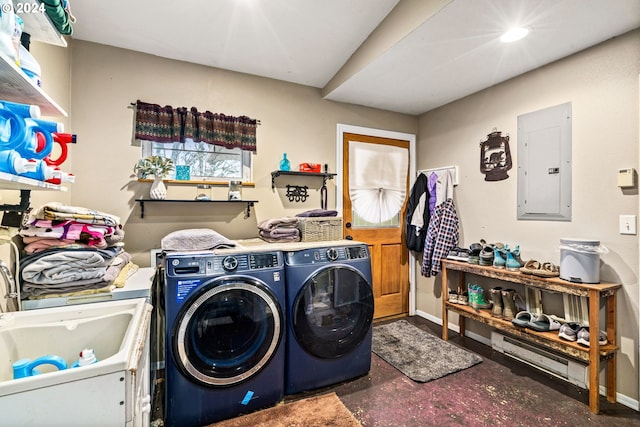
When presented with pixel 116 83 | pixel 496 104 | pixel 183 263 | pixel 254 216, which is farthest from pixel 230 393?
pixel 496 104

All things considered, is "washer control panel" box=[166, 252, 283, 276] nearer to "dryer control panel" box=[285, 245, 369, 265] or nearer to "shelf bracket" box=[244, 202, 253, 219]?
"dryer control panel" box=[285, 245, 369, 265]

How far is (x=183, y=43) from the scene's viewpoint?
2236 mm

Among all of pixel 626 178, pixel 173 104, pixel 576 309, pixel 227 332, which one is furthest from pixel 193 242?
pixel 626 178

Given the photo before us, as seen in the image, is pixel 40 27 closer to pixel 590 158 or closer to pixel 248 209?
pixel 248 209

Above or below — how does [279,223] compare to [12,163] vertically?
below

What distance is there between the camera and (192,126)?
2439 mm

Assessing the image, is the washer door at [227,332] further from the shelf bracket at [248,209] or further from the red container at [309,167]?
the red container at [309,167]

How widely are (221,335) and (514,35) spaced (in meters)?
2.66

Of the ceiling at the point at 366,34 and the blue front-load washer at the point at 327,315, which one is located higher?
the ceiling at the point at 366,34

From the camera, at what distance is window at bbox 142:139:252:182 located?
2.43 meters

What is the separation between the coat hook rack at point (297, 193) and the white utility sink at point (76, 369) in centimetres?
173

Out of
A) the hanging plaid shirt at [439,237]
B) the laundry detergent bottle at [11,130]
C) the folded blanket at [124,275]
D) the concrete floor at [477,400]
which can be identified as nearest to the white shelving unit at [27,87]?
the laundry detergent bottle at [11,130]

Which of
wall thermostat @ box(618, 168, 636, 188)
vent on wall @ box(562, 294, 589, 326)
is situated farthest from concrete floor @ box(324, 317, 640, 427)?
wall thermostat @ box(618, 168, 636, 188)

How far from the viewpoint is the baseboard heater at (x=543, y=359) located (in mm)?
2039
